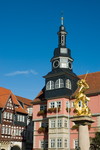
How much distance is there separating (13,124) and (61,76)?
17.4m

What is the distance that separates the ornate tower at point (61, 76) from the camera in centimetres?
4494

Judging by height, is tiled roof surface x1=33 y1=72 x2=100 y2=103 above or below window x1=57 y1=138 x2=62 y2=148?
above

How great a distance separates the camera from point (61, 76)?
45438mm

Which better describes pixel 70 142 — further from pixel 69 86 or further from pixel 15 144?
pixel 15 144

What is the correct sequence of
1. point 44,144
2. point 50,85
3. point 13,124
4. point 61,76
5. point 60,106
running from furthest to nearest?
point 13,124, point 50,85, point 61,76, point 44,144, point 60,106

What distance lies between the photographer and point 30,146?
2362 inches

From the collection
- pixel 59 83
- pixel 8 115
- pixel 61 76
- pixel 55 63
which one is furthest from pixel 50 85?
pixel 8 115

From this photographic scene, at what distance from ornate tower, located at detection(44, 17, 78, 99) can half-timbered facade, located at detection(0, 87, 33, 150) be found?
12.2 meters

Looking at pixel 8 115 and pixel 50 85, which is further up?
pixel 50 85

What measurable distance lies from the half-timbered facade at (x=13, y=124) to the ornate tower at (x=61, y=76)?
12238mm

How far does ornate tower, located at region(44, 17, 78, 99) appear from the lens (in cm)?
4494

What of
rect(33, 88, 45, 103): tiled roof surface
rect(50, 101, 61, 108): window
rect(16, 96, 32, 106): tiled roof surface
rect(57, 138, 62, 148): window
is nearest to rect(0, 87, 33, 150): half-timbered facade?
rect(16, 96, 32, 106): tiled roof surface

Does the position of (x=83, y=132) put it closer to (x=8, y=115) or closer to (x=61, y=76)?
(x=61, y=76)

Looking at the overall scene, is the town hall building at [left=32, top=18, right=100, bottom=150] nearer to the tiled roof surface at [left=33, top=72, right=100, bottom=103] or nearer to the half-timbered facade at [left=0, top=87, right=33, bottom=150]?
the tiled roof surface at [left=33, top=72, right=100, bottom=103]
